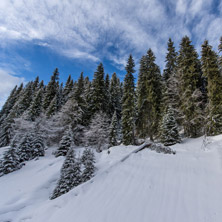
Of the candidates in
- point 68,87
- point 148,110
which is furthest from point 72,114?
point 68,87

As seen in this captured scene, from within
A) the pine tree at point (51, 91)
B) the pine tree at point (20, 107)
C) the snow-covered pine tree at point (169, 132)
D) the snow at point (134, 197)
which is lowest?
the snow at point (134, 197)

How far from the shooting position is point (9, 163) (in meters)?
9.72

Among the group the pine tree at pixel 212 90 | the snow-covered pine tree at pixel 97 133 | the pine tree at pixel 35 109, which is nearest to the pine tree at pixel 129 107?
the snow-covered pine tree at pixel 97 133

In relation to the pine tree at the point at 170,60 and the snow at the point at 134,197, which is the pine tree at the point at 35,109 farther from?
the pine tree at the point at 170,60

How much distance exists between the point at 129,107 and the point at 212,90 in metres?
10.7

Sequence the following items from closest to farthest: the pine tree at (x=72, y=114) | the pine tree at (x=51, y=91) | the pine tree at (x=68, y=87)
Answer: the pine tree at (x=72, y=114) → the pine tree at (x=51, y=91) → the pine tree at (x=68, y=87)

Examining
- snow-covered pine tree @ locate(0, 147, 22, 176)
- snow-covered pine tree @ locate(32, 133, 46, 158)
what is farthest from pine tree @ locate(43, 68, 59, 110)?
snow-covered pine tree @ locate(0, 147, 22, 176)

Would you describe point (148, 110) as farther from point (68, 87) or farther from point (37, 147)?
point (68, 87)

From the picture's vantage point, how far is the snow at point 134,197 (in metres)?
3.30

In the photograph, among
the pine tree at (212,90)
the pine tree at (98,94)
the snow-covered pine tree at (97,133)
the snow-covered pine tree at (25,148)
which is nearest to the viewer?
the snow-covered pine tree at (25,148)

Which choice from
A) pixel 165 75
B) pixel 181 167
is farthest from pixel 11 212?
pixel 165 75

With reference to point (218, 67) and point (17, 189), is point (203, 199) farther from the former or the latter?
point (218, 67)

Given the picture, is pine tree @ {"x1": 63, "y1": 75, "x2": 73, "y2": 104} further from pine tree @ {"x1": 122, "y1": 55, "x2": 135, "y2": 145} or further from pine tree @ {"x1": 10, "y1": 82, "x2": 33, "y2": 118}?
pine tree @ {"x1": 122, "y1": 55, "x2": 135, "y2": 145}

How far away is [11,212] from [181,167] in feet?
23.6
